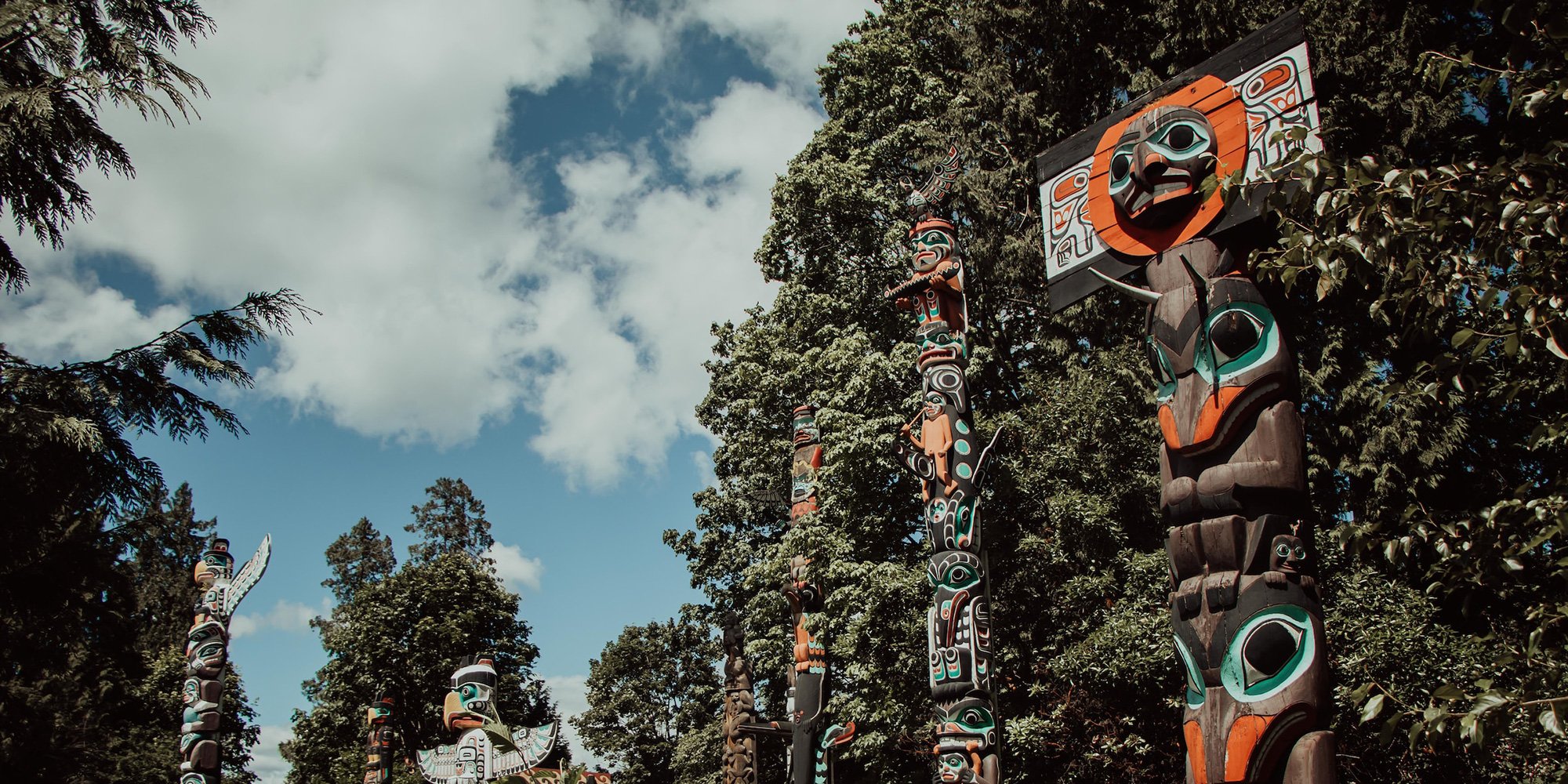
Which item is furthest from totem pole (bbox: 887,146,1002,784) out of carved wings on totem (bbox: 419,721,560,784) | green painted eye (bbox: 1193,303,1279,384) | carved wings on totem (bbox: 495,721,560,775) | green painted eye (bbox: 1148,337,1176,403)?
green painted eye (bbox: 1193,303,1279,384)

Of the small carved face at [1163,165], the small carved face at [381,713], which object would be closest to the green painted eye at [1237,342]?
the small carved face at [1163,165]

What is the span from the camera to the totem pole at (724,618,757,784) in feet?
50.1

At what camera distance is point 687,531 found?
21.0 meters

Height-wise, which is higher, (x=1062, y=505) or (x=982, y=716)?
(x=1062, y=505)

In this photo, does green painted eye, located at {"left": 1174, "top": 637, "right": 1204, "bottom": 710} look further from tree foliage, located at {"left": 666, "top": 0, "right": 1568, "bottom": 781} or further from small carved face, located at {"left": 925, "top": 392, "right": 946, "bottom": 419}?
small carved face, located at {"left": 925, "top": 392, "right": 946, "bottom": 419}

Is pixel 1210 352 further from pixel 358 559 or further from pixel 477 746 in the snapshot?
pixel 358 559

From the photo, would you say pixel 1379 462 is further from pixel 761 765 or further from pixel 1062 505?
pixel 761 765

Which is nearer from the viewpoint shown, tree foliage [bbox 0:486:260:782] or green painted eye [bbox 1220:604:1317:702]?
green painted eye [bbox 1220:604:1317:702]

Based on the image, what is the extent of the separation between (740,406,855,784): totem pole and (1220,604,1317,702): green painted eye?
28.1ft

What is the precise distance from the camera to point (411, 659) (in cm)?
2383

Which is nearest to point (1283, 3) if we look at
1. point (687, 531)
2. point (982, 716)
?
point (982, 716)

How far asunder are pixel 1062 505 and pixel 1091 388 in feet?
5.44

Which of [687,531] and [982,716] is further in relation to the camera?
[687,531]

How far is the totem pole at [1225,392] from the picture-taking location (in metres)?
4.48
